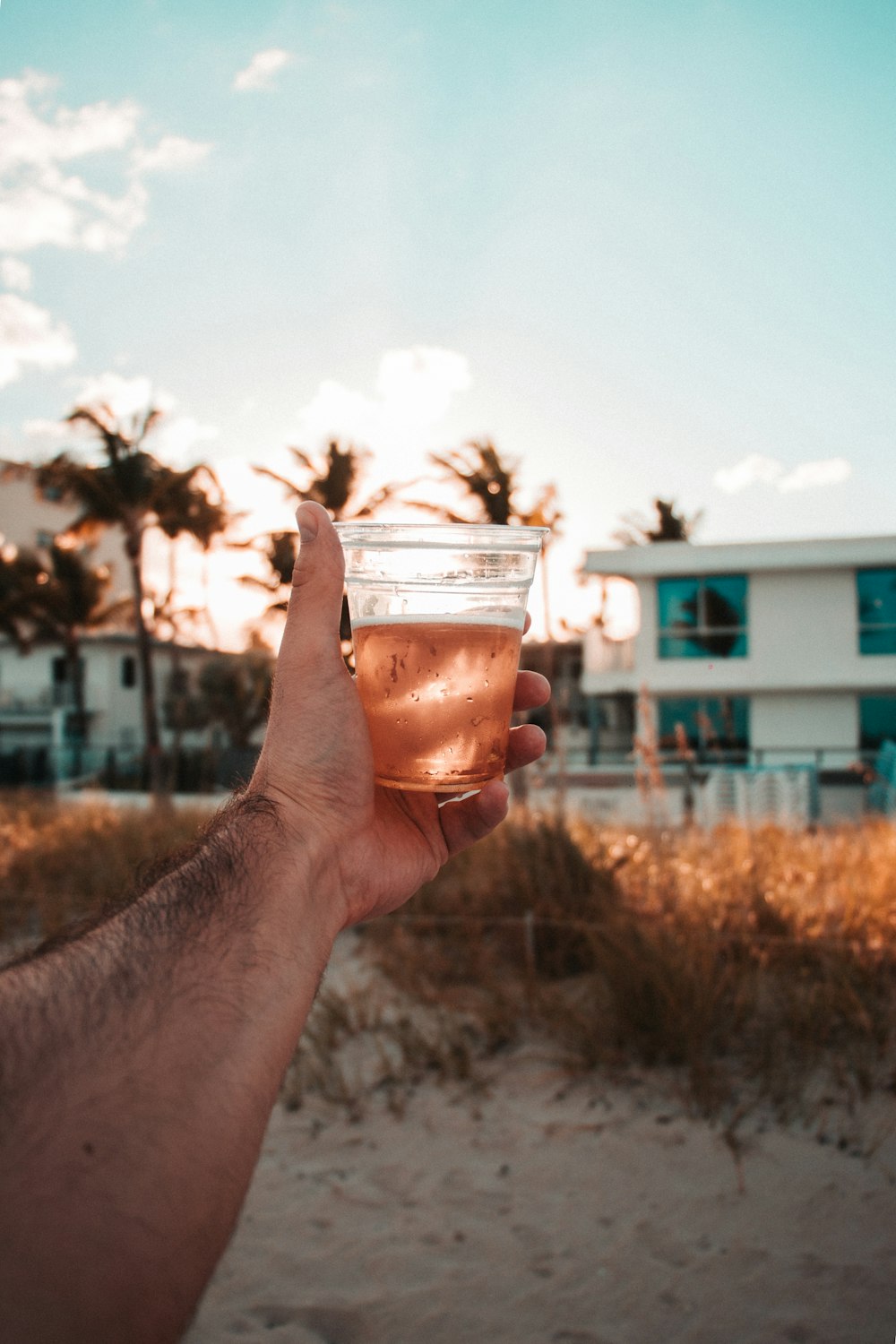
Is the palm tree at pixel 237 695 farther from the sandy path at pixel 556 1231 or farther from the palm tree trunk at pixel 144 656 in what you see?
the sandy path at pixel 556 1231

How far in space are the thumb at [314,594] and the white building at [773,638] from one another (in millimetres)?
21060

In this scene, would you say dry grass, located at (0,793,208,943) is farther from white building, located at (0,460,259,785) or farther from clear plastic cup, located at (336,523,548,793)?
white building, located at (0,460,259,785)

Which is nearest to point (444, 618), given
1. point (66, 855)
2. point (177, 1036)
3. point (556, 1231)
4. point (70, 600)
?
point (177, 1036)

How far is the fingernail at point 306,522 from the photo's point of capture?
157 cm

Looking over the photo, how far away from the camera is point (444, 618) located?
1468mm

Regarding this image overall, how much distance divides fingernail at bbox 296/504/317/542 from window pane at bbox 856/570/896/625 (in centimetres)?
2345

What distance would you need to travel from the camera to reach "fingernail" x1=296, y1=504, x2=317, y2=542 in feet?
5.14

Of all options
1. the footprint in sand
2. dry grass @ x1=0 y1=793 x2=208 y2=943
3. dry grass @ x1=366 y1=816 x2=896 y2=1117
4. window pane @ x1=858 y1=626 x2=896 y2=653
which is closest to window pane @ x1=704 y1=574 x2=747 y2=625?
window pane @ x1=858 y1=626 x2=896 y2=653

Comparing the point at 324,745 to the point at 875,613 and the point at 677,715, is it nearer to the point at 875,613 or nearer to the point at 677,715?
the point at 677,715

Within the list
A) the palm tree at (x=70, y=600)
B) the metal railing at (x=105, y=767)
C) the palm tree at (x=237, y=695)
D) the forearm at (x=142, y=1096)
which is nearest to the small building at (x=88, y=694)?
the palm tree at (x=237, y=695)

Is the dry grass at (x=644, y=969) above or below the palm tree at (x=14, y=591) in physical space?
below

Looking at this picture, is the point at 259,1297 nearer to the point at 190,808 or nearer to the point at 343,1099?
the point at 343,1099

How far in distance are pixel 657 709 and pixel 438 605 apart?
23313 mm

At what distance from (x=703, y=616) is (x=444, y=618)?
23157mm
